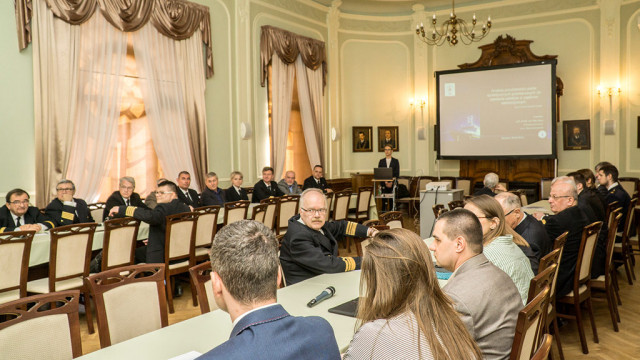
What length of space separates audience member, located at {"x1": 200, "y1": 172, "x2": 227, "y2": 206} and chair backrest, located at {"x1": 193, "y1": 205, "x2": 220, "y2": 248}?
2.01 meters

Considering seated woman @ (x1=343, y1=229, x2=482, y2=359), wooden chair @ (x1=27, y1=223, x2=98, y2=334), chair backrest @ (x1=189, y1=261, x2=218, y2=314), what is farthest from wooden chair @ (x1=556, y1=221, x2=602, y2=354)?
wooden chair @ (x1=27, y1=223, x2=98, y2=334)

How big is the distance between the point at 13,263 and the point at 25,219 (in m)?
1.38

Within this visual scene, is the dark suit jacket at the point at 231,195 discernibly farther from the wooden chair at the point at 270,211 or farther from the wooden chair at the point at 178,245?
the wooden chair at the point at 178,245

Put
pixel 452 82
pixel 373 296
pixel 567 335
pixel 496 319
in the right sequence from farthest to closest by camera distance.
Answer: pixel 452 82, pixel 567 335, pixel 496 319, pixel 373 296

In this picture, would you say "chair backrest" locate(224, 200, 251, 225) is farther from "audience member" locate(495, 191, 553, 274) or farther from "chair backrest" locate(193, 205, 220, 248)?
"audience member" locate(495, 191, 553, 274)

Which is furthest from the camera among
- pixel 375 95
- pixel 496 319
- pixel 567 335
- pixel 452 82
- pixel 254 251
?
pixel 375 95

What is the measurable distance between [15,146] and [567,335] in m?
6.43

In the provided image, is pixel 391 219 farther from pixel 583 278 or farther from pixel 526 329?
pixel 526 329

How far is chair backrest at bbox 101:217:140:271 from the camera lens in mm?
4355

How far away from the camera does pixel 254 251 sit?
1.39 m

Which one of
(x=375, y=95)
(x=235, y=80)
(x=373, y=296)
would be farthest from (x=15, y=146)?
(x=375, y=95)

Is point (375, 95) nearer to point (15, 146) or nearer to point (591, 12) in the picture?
point (591, 12)

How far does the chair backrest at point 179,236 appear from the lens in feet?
15.7

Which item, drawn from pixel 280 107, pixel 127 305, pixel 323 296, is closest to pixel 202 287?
pixel 127 305
